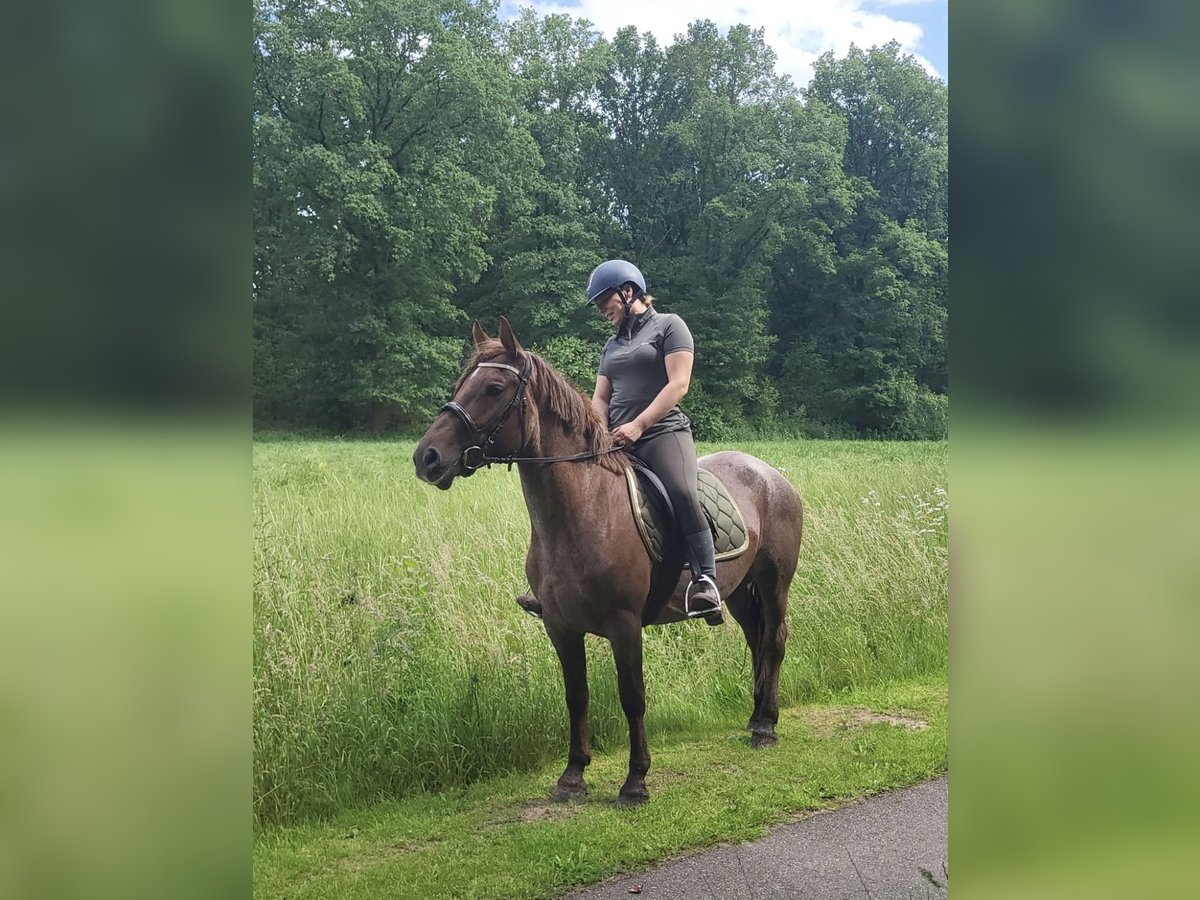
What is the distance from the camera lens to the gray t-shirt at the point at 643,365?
3.92 meters

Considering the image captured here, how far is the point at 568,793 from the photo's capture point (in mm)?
3896

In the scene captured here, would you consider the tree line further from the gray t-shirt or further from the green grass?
the green grass

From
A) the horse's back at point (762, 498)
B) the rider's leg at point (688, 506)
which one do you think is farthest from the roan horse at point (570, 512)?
the horse's back at point (762, 498)

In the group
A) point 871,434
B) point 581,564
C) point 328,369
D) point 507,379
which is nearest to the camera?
point 507,379

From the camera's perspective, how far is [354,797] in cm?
381

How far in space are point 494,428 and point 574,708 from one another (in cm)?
145

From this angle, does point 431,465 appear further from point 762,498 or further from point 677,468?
point 762,498

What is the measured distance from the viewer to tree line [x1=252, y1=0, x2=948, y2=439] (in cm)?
546

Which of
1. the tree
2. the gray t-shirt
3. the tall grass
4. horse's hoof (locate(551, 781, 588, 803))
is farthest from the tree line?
horse's hoof (locate(551, 781, 588, 803))

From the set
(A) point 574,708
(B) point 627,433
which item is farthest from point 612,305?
(A) point 574,708

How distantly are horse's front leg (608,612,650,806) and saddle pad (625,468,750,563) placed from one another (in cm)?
36
